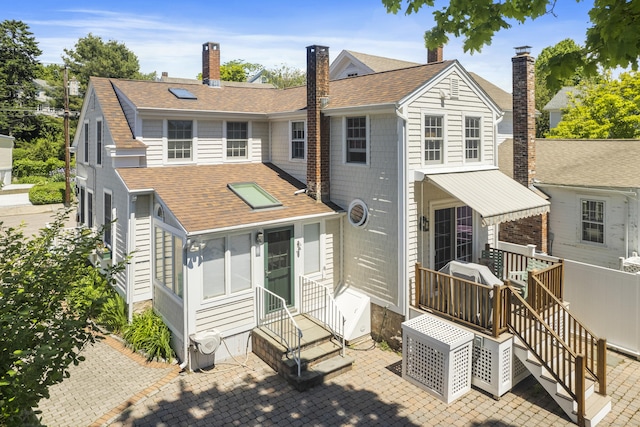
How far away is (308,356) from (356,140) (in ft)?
19.9

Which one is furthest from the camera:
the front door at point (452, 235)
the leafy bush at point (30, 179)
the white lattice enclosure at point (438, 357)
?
the leafy bush at point (30, 179)

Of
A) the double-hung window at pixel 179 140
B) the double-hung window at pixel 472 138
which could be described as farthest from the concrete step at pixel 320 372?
the double-hung window at pixel 179 140

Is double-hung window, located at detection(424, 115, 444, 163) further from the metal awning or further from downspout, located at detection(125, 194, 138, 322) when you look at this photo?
downspout, located at detection(125, 194, 138, 322)

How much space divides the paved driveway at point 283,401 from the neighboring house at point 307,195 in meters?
1.18

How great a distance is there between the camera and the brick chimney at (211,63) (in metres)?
18.9

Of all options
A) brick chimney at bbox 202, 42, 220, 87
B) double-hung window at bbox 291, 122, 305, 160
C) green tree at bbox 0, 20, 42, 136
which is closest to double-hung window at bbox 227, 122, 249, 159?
double-hung window at bbox 291, 122, 305, 160

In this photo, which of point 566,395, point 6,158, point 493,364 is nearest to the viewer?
point 566,395

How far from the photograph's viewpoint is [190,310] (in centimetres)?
1098

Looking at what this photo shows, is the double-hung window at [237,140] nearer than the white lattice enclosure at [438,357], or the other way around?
the white lattice enclosure at [438,357]

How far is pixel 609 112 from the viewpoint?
27609 millimetres

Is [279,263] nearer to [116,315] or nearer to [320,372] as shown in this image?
[320,372]

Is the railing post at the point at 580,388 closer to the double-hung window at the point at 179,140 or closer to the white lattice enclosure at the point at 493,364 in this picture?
the white lattice enclosure at the point at 493,364

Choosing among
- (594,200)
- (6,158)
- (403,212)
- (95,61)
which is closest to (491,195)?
(403,212)

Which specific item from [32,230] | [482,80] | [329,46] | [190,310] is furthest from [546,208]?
[32,230]
